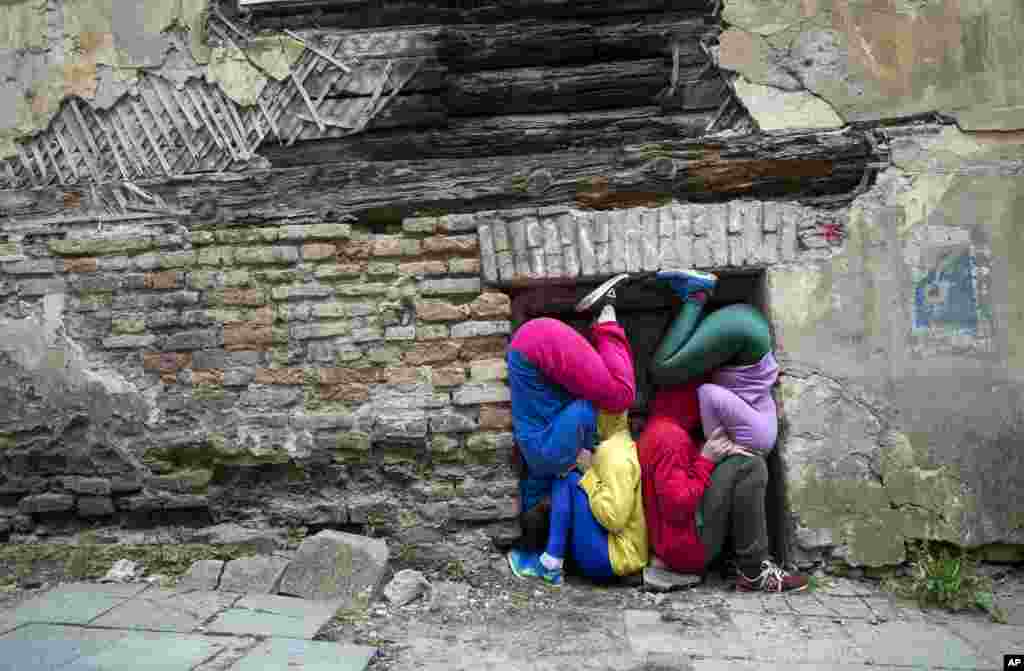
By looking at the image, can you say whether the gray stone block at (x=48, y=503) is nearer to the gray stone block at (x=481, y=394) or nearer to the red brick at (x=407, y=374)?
the red brick at (x=407, y=374)

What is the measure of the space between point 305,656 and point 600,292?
1.77 metres

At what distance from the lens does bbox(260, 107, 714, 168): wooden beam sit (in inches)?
139

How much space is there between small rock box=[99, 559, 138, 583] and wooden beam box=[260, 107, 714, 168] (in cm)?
181

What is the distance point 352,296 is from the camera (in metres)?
3.42

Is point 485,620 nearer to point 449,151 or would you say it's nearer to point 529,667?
point 529,667

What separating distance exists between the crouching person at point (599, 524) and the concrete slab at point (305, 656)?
3.13ft

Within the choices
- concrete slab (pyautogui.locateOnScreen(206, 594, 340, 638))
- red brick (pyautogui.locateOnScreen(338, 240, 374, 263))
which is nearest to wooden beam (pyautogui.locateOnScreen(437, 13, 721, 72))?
red brick (pyautogui.locateOnScreen(338, 240, 374, 263))

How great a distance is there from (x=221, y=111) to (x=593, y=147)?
5.50 feet

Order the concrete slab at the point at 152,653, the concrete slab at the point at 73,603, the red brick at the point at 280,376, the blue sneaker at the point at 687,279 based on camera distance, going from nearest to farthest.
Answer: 1. the concrete slab at the point at 152,653
2. the concrete slab at the point at 73,603
3. the blue sneaker at the point at 687,279
4. the red brick at the point at 280,376

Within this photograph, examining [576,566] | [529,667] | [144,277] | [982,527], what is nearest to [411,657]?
[529,667]

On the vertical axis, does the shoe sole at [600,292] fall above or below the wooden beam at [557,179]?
below

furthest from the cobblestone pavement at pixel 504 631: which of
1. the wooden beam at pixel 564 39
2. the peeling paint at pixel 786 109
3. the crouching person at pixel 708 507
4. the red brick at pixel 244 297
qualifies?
the wooden beam at pixel 564 39

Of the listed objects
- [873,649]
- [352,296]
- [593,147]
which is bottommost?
[873,649]

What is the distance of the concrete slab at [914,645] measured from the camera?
250cm
